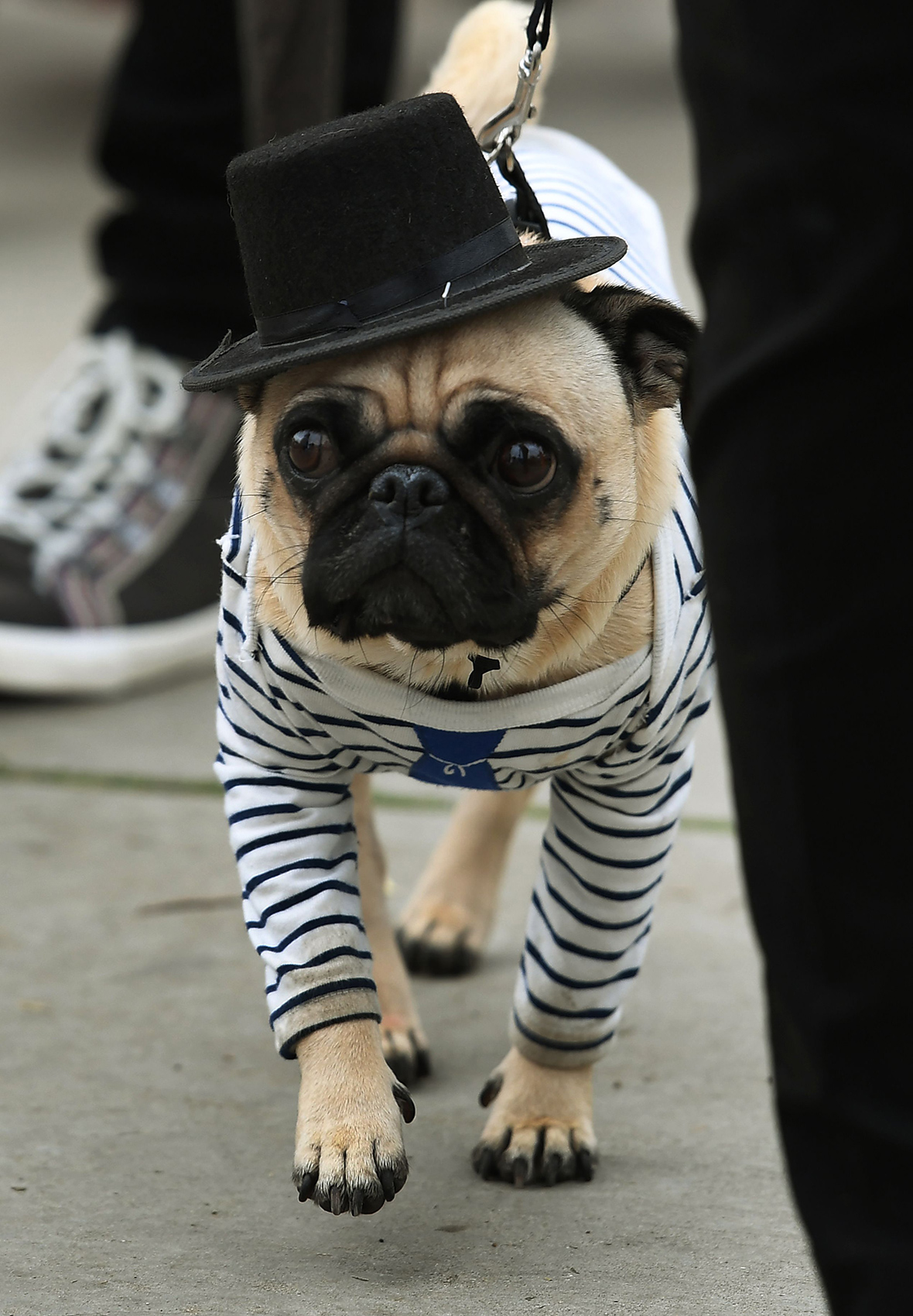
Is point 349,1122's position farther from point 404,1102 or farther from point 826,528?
point 826,528

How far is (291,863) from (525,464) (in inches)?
24.5

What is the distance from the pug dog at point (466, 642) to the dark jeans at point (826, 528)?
66cm

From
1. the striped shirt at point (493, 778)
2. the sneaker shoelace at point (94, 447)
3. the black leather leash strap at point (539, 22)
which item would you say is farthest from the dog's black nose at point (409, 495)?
the sneaker shoelace at point (94, 447)

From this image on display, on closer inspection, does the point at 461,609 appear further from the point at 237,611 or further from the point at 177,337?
the point at 177,337

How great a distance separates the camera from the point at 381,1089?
214 centimetres

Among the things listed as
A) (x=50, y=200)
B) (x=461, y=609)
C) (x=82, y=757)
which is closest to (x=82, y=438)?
(x=82, y=757)

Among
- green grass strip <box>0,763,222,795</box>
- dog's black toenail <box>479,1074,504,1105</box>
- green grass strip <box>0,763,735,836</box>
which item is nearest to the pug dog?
dog's black toenail <box>479,1074,504,1105</box>

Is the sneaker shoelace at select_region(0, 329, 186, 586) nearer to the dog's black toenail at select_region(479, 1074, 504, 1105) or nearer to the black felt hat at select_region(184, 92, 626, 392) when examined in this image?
the dog's black toenail at select_region(479, 1074, 504, 1105)

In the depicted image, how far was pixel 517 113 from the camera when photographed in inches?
91.4

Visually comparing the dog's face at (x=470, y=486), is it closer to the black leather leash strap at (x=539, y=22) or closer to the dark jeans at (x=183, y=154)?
the black leather leash strap at (x=539, y=22)

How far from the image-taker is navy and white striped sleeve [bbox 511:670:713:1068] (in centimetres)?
226

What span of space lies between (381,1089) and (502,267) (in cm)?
107

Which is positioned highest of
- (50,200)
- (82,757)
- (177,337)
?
(50,200)

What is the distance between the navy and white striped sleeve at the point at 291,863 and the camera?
2.17 m
